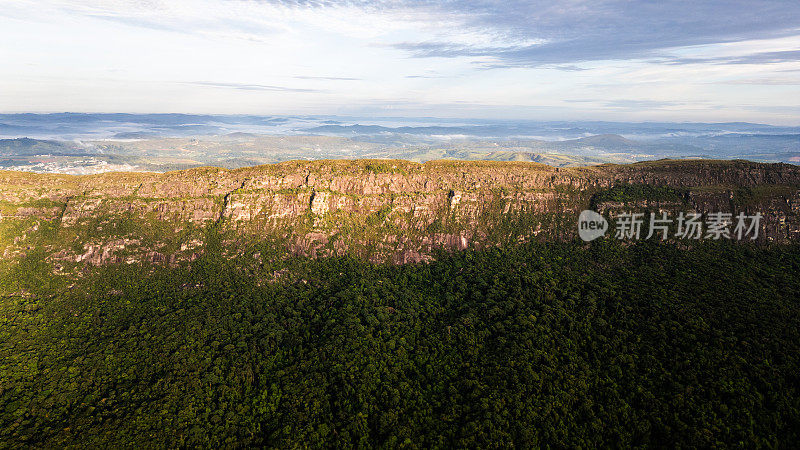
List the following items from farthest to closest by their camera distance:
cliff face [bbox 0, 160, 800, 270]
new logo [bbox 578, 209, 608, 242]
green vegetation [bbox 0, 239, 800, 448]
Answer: new logo [bbox 578, 209, 608, 242], cliff face [bbox 0, 160, 800, 270], green vegetation [bbox 0, 239, 800, 448]

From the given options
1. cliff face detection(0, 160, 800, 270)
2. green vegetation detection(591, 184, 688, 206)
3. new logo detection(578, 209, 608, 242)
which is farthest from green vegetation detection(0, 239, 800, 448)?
green vegetation detection(591, 184, 688, 206)

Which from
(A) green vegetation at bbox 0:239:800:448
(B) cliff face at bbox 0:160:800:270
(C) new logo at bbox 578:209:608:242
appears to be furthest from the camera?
(C) new logo at bbox 578:209:608:242

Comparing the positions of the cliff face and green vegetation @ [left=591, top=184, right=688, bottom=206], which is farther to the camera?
green vegetation @ [left=591, top=184, right=688, bottom=206]

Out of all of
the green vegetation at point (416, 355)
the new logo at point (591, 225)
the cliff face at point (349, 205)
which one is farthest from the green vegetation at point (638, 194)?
the green vegetation at point (416, 355)

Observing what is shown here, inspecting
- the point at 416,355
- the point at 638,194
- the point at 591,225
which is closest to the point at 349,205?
the point at 416,355

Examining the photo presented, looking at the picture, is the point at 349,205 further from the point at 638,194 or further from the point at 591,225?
the point at 638,194

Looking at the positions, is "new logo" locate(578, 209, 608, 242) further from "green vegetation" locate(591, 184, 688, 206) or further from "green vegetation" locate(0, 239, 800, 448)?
"green vegetation" locate(0, 239, 800, 448)

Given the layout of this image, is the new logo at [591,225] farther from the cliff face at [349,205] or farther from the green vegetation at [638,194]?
the green vegetation at [638,194]
